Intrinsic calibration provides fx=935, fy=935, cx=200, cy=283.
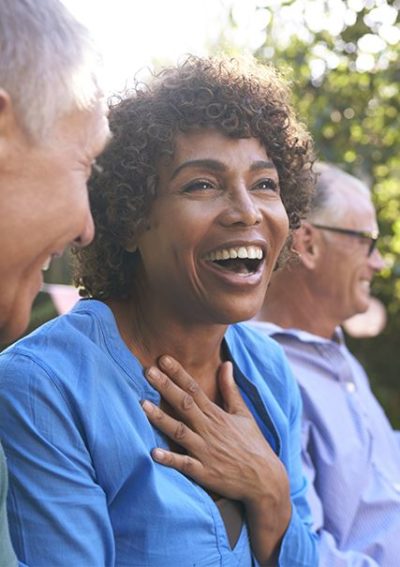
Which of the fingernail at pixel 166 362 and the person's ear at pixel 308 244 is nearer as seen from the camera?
the fingernail at pixel 166 362

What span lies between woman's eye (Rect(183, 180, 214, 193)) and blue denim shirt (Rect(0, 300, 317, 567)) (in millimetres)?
354

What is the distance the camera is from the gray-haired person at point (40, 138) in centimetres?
144

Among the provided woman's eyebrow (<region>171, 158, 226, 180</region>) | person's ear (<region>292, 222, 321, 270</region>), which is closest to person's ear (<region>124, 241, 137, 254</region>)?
woman's eyebrow (<region>171, 158, 226, 180</region>)

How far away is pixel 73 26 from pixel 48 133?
0.18 m

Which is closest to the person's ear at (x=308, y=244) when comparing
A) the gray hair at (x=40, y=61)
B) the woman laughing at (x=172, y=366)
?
the woman laughing at (x=172, y=366)

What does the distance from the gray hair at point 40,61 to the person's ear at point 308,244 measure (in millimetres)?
2432

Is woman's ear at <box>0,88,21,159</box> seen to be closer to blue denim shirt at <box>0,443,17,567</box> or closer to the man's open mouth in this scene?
blue denim shirt at <box>0,443,17,567</box>

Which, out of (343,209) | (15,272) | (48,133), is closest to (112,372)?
(15,272)

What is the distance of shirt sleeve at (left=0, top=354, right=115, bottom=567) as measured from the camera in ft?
6.17

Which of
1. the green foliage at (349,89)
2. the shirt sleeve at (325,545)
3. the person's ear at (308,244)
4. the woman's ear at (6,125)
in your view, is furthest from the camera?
the green foliage at (349,89)

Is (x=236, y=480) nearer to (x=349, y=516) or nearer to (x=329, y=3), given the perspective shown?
(x=349, y=516)

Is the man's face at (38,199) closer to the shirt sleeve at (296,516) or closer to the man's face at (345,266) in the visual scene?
the shirt sleeve at (296,516)

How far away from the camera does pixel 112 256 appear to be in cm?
244

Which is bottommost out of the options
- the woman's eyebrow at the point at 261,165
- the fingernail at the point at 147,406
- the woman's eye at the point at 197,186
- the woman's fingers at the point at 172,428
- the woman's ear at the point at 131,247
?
the woman's fingers at the point at 172,428
